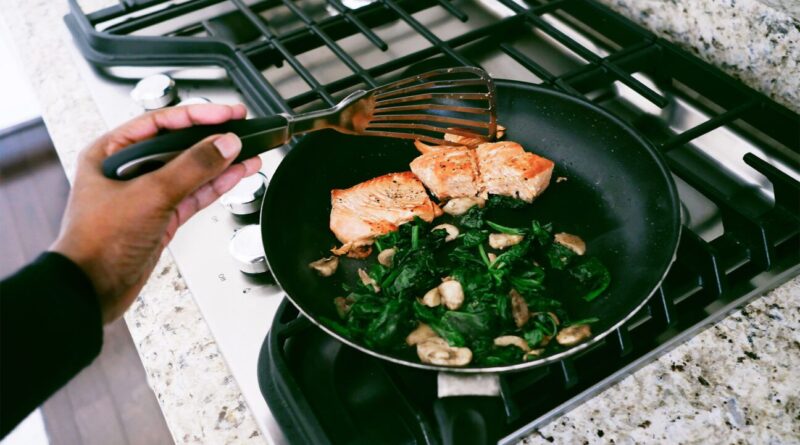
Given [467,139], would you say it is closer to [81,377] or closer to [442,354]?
[442,354]

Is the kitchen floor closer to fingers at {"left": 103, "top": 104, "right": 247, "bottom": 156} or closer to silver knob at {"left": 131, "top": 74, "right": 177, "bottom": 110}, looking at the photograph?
silver knob at {"left": 131, "top": 74, "right": 177, "bottom": 110}

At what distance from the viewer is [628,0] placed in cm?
140

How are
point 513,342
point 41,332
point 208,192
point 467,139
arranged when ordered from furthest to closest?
point 467,139, point 208,192, point 513,342, point 41,332

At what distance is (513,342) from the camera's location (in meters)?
0.88

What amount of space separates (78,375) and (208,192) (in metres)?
1.42

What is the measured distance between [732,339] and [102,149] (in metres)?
0.88

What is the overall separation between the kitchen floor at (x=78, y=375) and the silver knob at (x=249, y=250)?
1.01 m

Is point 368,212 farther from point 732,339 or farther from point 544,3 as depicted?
point 544,3

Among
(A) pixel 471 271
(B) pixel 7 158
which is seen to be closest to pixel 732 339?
(A) pixel 471 271

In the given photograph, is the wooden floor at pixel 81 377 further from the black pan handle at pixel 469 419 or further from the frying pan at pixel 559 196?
the black pan handle at pixel 469 419

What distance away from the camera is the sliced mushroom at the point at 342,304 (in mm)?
954

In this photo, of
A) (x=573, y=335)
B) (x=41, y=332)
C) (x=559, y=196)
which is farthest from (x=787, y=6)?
(x=41, y=332)

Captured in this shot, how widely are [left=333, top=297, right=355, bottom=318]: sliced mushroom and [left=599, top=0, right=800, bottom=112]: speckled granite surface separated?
873 mm

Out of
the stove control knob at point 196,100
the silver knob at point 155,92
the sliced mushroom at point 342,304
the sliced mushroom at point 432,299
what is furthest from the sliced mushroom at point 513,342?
the silver knob at point 155,92
